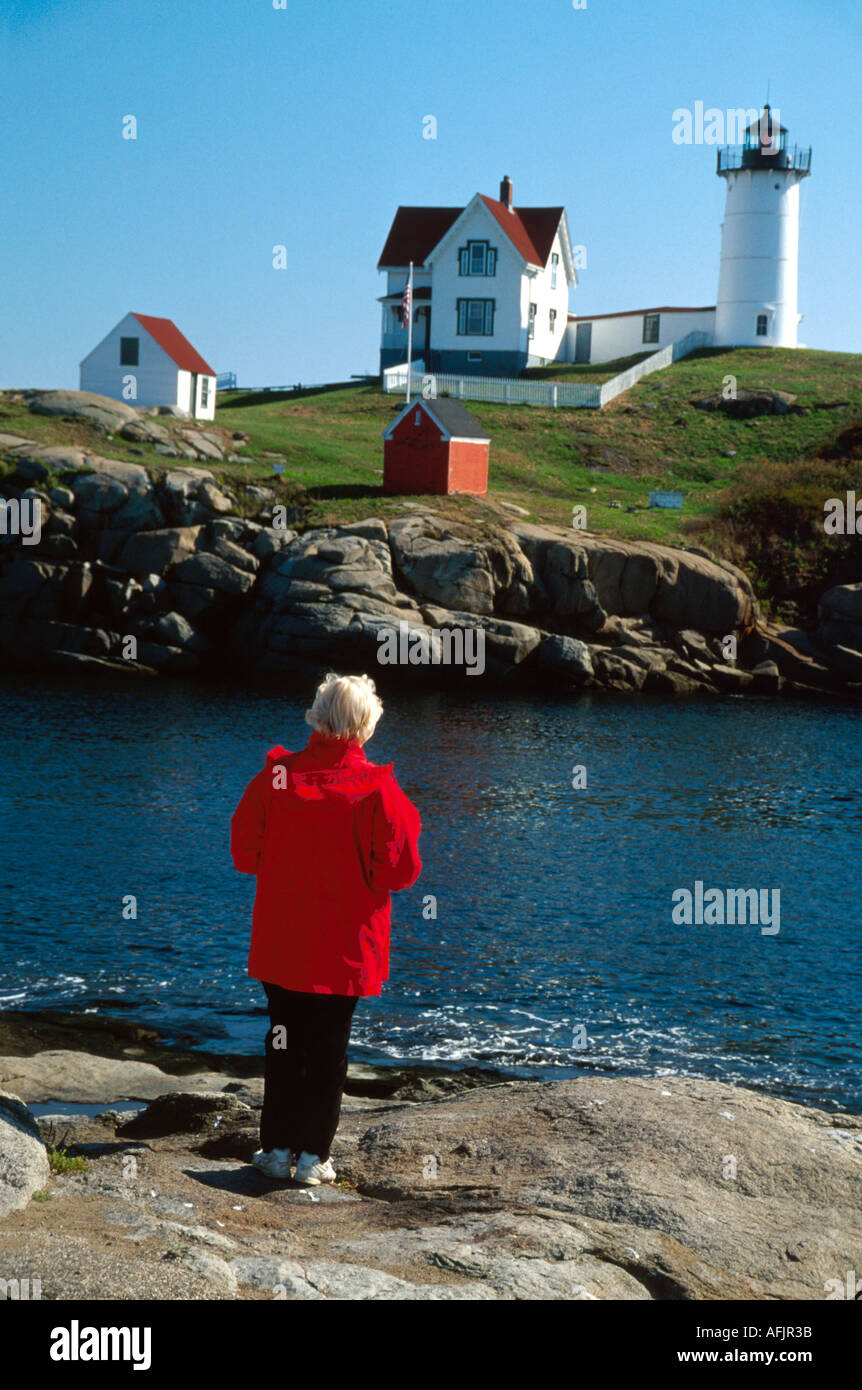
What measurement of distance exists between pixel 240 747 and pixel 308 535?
1676 centimetres

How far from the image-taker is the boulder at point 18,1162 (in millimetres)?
6520

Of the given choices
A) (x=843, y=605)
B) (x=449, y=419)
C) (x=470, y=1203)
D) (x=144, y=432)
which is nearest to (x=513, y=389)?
(x=449, y=419)

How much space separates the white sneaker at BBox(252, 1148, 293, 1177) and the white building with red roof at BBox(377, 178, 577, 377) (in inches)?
2937

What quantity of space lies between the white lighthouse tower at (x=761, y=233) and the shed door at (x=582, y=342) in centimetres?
871

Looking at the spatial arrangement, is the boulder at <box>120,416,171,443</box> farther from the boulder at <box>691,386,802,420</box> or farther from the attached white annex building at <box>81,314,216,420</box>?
the boulder at <box>691,386,802,420</box>

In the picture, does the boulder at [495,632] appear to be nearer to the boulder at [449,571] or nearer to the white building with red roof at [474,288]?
the boulder at [449,571]

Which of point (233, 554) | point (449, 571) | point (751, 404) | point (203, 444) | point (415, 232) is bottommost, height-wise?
point (449, 571)

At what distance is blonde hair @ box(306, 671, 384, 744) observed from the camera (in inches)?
290

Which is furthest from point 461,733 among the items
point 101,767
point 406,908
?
point 406,908

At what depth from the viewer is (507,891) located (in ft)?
69.0

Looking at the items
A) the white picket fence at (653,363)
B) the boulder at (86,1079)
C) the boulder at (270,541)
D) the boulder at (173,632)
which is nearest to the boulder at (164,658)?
the boulder at (173,632)

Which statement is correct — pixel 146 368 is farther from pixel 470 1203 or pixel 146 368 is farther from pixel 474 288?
pixel 470 1203

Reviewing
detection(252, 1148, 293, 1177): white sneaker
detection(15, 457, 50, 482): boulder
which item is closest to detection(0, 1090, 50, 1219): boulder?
detection(252, 1148, 293, 1177): white sneaker

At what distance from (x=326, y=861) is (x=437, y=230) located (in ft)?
265
